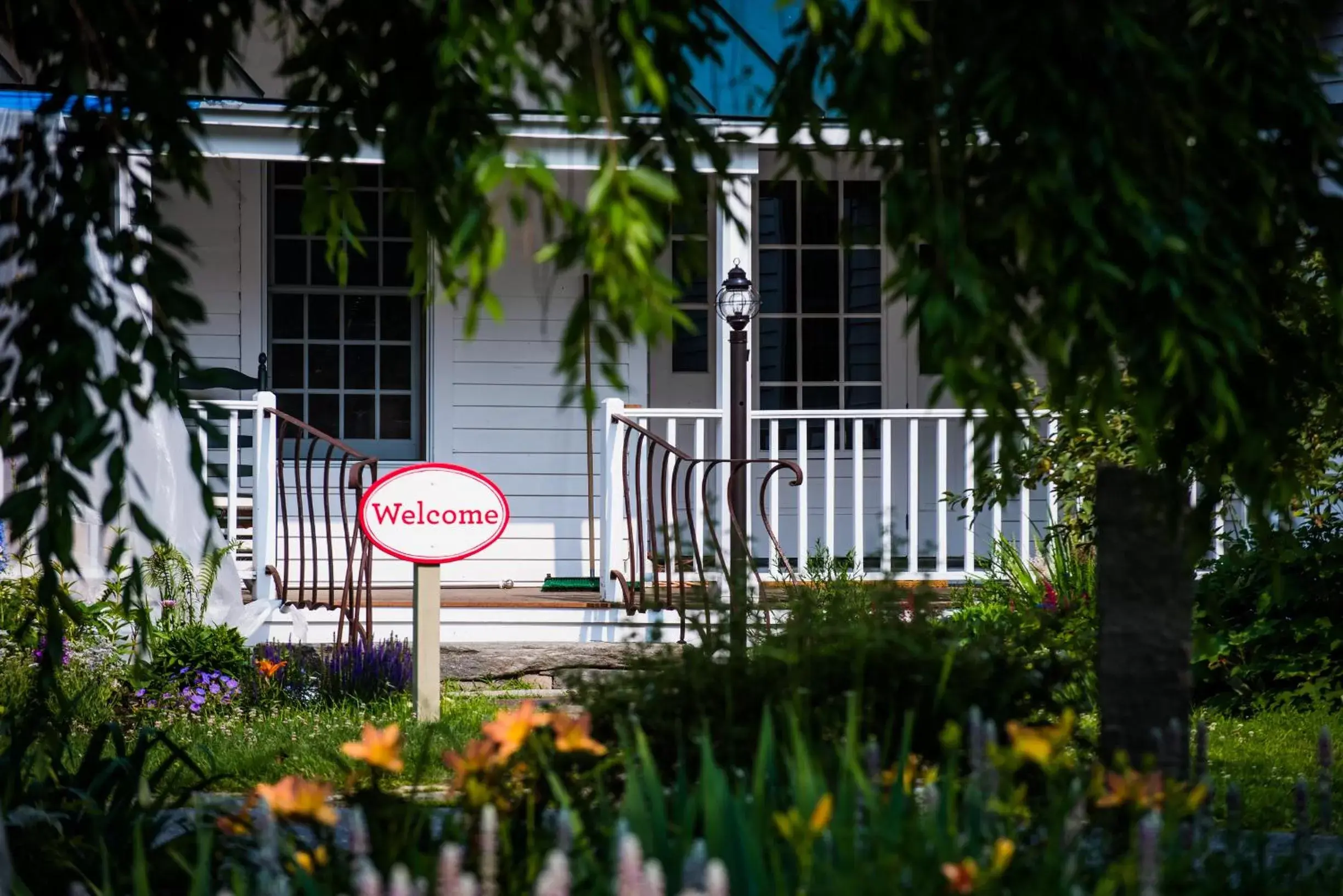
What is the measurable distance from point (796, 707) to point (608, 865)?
2.09ft

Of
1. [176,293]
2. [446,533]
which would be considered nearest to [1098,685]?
[176,293]

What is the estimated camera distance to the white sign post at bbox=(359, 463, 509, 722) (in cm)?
606

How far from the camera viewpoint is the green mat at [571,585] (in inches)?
355

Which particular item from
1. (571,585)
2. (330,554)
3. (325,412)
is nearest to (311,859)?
(330,554)

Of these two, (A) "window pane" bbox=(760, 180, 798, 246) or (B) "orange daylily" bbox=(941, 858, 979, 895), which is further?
(A) "window pane" bbox=(760, 180, 798, 246)

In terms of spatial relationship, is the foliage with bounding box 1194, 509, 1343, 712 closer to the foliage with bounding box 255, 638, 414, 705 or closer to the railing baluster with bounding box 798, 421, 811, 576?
the railing baluster with bounding box 798, 421, 811, 576

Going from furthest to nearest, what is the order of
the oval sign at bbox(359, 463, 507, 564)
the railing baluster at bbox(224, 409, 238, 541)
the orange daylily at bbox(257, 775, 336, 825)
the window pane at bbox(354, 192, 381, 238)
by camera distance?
the window pane at bbox(354, 192, 381, 238)
the railing baluster at bbox(224, 409, 238, 541)
the oval sign at bbox(359, 463, 507, 564)
the orange daylily at bbox(257, 775, 336, 825)

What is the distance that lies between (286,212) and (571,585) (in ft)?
10.9

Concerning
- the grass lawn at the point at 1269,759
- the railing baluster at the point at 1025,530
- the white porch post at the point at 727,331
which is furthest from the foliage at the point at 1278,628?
the white porch post at the point at 727,331

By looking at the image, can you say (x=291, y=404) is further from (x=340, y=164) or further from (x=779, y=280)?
(x=340, y=164)

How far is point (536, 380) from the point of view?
9773 mm

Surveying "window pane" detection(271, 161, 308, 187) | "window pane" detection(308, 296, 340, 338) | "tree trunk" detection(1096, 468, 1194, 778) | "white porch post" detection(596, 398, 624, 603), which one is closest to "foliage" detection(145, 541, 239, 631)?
"white porch post" detection(596, 398, 624, 603)

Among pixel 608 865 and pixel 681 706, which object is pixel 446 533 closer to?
pixel 681 706

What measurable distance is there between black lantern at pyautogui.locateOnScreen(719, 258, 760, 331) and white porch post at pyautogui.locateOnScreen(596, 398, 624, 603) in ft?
2.83
